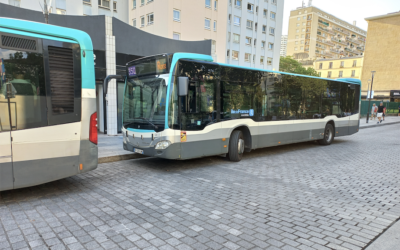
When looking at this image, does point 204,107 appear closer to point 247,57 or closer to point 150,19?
point 150,19

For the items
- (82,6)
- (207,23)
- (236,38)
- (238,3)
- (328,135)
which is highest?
(238,3)

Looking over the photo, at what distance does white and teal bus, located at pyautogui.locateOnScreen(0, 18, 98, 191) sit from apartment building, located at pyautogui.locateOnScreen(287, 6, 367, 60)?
99.9 meters

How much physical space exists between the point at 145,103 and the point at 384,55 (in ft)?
→ 221

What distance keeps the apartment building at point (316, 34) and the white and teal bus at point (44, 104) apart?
99942 millimetres

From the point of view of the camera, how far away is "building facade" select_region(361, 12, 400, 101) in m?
54.6

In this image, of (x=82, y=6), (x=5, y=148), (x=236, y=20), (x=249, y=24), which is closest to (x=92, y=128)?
(x=5, y=148)

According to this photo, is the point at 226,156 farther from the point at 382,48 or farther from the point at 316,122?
the point at 382,48

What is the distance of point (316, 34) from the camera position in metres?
99.2

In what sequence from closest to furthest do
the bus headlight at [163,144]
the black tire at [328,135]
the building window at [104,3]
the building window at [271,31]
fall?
1. the bus headlight at [163,144]
2. the black tire at [328,135]
3. the building window at [104,3]
4. the building window at [271,31]

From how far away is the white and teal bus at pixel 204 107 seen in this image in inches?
258

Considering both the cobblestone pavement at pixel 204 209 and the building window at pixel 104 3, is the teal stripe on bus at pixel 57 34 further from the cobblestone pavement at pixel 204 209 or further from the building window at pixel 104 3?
the building window at pixel 104 3

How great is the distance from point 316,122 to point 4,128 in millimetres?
11035

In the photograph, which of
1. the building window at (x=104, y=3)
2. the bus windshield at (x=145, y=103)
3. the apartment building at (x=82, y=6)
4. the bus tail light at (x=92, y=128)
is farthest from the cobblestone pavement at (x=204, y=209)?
the building window at (x=104, y=3)

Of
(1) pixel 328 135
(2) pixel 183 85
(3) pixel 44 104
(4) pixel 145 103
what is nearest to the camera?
(3) pixel 44 104
